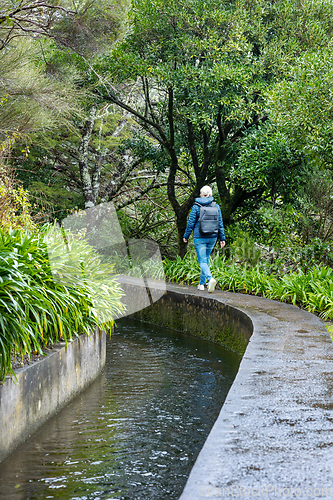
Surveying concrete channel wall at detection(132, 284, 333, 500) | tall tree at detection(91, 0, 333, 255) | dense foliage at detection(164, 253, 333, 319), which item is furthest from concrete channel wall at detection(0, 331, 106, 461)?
tall tree at detection(91, 0, 333, 255)

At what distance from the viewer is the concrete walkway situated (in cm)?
184

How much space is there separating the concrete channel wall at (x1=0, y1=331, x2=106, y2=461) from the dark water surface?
102 millimetres

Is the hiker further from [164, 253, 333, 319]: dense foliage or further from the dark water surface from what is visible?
the dark water surface

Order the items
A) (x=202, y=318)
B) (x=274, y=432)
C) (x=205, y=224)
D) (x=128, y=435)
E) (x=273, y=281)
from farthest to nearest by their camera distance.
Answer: (x=273, y=281) < (x=202, y=318) < (x=205, y=224) < (x=128, y=435) < (x=274, y=432)

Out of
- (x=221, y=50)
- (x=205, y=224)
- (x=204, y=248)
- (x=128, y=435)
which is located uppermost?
(x=221, y=50)

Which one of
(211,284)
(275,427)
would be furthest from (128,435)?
(211,284)

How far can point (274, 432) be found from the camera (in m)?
2.39

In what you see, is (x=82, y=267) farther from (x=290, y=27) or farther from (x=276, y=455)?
(x=290, y=27)

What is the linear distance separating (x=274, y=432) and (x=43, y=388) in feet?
6.63

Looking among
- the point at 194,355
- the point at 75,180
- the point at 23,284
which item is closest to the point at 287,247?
the point at 194,355

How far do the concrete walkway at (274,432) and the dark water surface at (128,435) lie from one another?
648 millimetres

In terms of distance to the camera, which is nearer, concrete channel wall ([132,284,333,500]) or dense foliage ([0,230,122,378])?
concrete channel wall ([132,284,333,500])

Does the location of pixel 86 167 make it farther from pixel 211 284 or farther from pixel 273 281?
pixel 273 281

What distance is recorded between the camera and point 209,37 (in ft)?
29.6
